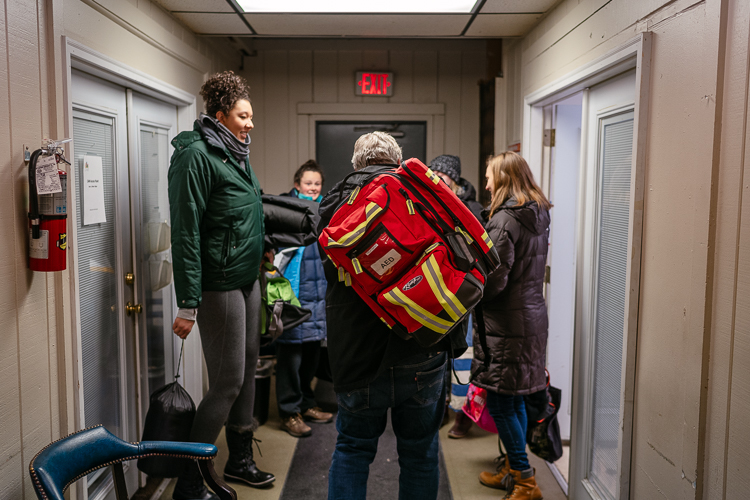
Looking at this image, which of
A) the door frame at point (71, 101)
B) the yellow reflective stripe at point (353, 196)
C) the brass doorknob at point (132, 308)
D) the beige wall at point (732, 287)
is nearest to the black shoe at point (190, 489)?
the door frame at point (71, 101)

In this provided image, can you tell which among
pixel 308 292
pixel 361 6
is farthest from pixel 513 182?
pixel 308 292

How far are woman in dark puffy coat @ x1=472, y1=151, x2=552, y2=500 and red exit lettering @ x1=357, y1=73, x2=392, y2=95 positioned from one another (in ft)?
7.05

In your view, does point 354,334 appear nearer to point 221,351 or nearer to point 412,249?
point 412,249

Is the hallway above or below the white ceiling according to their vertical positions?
below

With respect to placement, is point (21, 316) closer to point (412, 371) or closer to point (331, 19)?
point (412, 371)

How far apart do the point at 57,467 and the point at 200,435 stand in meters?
0.88

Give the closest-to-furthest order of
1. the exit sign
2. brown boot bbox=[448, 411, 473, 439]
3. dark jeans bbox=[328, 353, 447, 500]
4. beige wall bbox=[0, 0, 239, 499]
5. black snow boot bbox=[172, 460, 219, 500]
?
beige wall bbox=[0, 0, 239, 499], dark jeans bbox=[328, 353, 447, 500], black snow boot bbox=[172, 460, 219, 500], brown boot bbox=[448, 411, 473, 439], the exit sign

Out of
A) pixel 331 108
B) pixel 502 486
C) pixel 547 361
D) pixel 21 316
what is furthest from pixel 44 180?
pixel 331 108

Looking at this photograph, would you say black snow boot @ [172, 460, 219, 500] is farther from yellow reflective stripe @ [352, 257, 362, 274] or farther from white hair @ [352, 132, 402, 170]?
white hair @ [352, 132, 402, 170]

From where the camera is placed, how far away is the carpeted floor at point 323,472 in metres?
2.55

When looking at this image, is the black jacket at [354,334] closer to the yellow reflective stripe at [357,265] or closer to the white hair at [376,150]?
the white hair at [376,150]

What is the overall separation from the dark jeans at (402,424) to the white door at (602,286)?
0.68 meters

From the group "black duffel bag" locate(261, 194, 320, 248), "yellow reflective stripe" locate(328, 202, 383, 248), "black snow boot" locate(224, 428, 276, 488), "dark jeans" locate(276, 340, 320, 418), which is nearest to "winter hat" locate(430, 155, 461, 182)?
"black duffel bag" locate(261, 194, 320, 248)

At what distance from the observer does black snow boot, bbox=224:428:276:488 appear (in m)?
2.57
